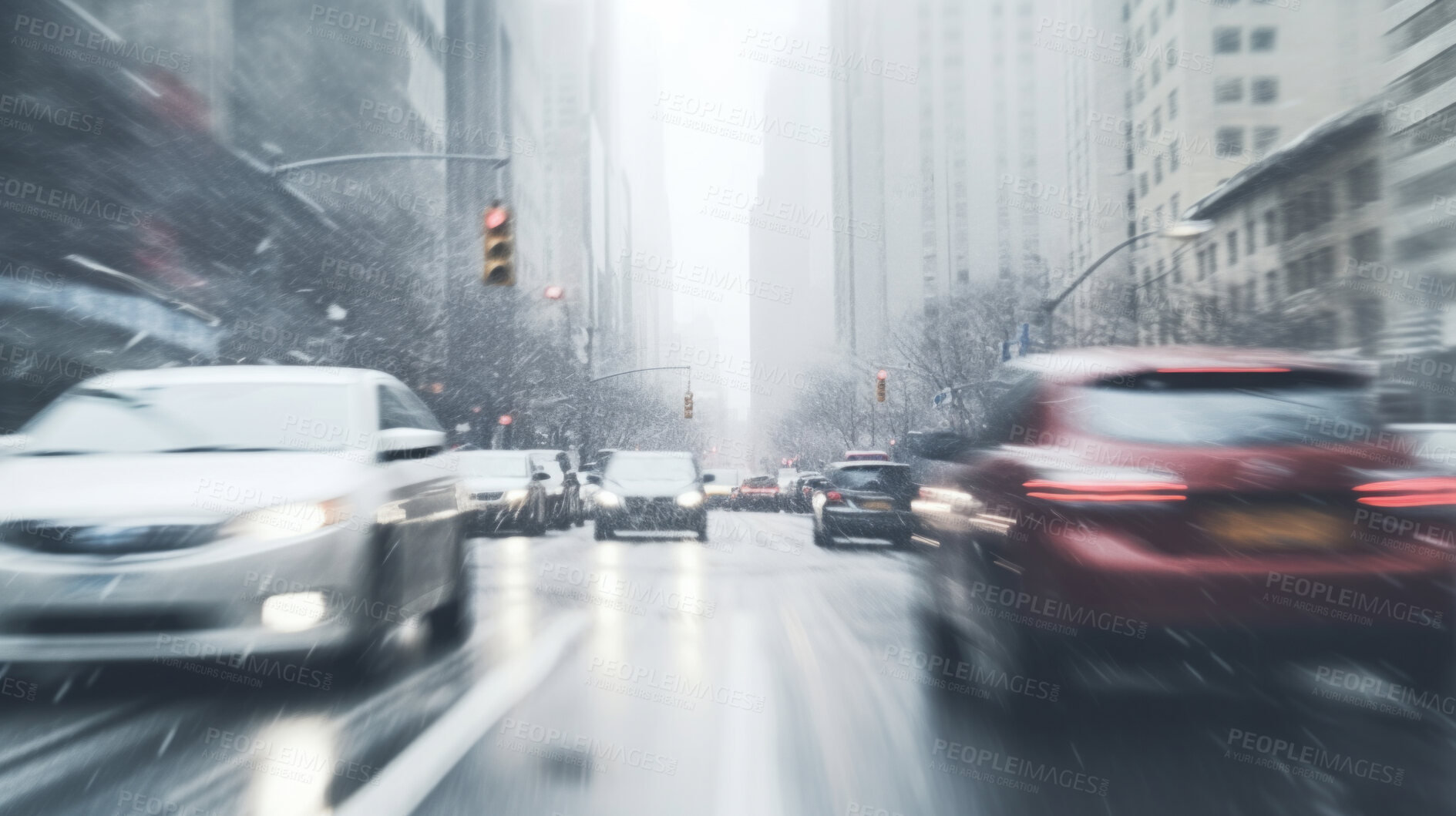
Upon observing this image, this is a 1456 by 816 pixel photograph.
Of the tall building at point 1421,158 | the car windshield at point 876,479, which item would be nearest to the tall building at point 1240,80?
the tall building at point 1421,158

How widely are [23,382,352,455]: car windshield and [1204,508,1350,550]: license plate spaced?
173 inches

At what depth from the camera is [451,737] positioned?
4.68 m

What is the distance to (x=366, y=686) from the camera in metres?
5.64

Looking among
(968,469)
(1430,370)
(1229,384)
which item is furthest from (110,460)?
(1430,370)

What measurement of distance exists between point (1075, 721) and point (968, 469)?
5.10ft

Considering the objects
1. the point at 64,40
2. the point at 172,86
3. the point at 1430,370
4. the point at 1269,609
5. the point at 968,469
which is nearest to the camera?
the point at 1269,609

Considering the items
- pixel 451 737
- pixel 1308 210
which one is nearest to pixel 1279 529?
pixel 451 737

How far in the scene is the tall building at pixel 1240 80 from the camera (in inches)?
2638

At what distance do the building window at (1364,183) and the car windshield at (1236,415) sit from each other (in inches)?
1927

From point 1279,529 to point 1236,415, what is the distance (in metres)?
0.51

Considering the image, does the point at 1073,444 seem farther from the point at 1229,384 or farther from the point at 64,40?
the point at 64,40

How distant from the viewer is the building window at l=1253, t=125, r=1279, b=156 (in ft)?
223

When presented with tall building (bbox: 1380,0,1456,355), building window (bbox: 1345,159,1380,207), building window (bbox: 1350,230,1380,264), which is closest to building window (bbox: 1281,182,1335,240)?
building window (bbox: 1345,159,1380,207)

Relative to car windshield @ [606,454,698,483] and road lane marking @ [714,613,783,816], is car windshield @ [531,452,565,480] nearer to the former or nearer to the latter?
car windshield @ [606,454,698,483]
